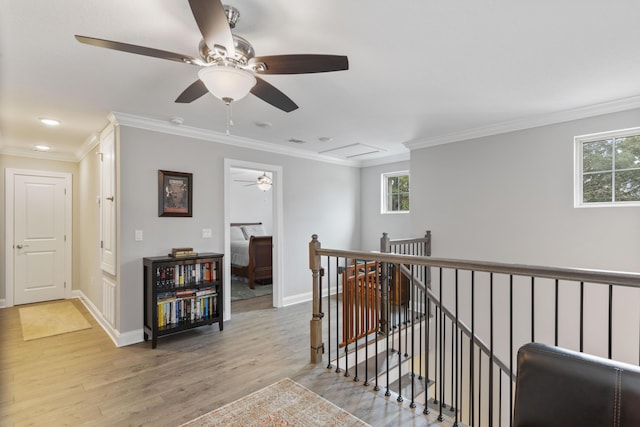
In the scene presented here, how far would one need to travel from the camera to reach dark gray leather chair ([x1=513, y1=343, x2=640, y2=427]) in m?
1.06

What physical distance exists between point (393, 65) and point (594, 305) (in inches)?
124

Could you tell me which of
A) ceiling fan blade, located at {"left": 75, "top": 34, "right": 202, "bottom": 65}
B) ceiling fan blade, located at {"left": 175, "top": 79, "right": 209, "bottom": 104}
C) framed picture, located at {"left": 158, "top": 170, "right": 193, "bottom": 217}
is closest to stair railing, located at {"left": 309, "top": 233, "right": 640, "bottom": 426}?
ceiling fan blade, located at {"left": 175, "top": 79, "right": 209, "bottom": 104}

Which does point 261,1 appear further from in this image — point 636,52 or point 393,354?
point 393,354

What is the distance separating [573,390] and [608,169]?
324cm

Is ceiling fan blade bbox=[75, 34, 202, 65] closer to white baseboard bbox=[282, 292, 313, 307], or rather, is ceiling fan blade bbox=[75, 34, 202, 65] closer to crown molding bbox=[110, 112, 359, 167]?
crown molding bbox=[110, 112, 359, 167]

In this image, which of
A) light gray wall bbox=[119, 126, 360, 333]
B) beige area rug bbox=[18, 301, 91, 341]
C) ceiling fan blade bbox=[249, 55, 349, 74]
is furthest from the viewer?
beige area rug bbox=[18, 301, 91, 341]

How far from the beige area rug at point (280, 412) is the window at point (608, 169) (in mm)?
3311

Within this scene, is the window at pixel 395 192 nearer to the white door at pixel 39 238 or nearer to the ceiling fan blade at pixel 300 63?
the ceiling fan blade at pixel 300 63

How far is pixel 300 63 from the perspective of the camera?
1.80 meters

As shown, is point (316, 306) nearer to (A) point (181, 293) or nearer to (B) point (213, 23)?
(A) point (181, 293)

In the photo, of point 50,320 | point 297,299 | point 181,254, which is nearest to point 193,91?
point 181,254

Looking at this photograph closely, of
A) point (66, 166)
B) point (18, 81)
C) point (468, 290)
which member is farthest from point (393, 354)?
point (66, 166)

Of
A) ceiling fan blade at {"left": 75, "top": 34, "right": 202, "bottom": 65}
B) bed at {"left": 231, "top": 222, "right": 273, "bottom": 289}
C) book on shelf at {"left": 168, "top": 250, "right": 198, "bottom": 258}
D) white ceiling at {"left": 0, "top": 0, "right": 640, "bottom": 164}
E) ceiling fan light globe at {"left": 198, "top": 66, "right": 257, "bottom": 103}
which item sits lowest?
bed at {"left": 231, "top": 222, "right": 273, "bottom": 289}

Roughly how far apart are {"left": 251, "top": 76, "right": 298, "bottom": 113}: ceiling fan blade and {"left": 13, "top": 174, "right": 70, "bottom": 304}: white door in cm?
523
